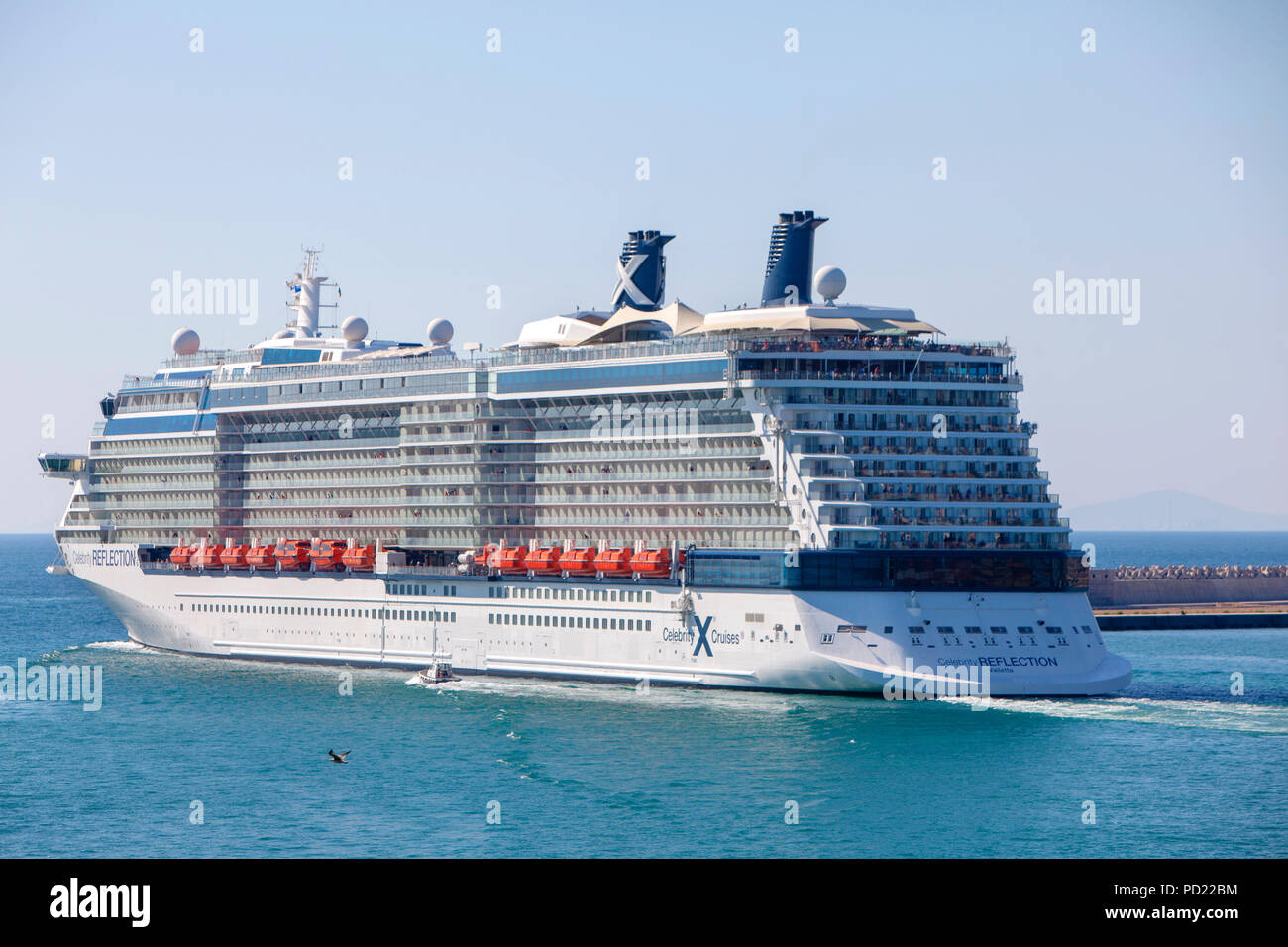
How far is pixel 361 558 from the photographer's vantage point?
81812mm

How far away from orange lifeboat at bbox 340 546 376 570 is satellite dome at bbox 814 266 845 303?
26.6 metres

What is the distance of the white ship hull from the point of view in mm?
61375

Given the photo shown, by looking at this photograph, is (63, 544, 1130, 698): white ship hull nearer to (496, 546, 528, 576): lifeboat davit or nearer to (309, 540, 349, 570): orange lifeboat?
(496, 546, 528, 576): lifeboat davit

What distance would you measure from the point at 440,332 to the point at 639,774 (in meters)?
43.6

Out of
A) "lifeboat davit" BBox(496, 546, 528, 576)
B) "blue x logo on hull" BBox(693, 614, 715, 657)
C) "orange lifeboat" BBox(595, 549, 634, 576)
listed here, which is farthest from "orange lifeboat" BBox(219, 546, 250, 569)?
"blue x logo on hull" BBox(693, 614, 715, 657)

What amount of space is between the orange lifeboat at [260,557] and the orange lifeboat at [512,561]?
17480 mm

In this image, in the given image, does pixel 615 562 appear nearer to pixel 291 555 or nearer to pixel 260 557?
pixel 291 555

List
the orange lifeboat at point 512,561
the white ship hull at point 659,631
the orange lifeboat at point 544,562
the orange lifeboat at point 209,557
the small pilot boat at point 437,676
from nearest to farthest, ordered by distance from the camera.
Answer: the white ship hull at point 659,631 < the orange lifeboat at point 544,562 < the small pilot boat at point 437,676 < the orange lifeboat at point 512,561 < the orange lifeboat at point 209,557

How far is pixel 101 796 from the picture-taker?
4934cm

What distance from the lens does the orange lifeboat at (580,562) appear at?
72.0 metres

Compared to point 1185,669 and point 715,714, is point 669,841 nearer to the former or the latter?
point 715,714

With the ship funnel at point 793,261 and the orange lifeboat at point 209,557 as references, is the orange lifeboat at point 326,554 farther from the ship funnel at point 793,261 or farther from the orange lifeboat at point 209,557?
the ship funnel at point 793,261

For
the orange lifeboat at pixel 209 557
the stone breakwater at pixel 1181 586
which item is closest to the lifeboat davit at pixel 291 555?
the orange lifeboat at pixel 209 557

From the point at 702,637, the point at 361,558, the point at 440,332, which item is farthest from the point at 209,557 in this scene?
the point at 702,637
